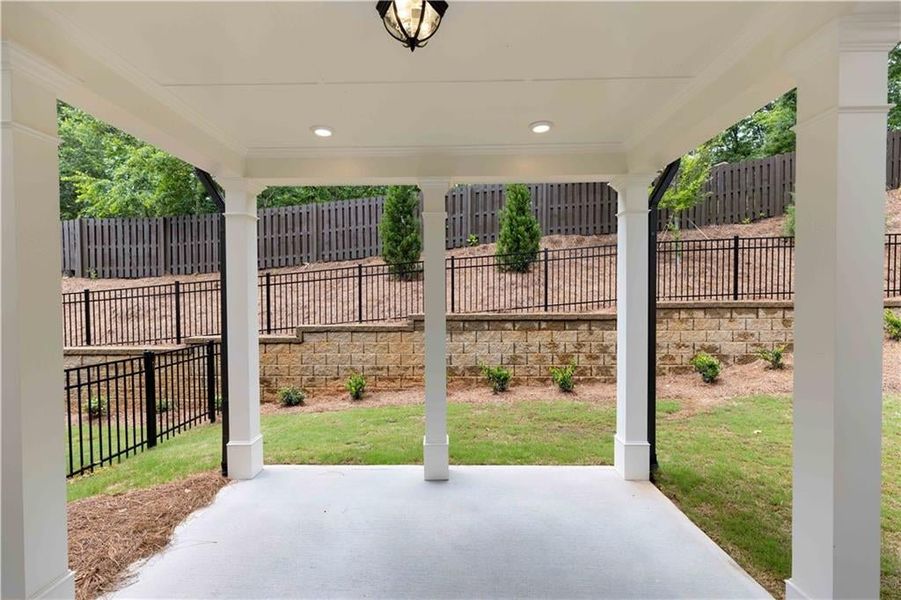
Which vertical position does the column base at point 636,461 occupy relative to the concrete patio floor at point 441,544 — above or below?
above

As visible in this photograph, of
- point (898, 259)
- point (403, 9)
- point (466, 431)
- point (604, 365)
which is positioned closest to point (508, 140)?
point (403, 9)

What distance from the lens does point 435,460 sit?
3.94m

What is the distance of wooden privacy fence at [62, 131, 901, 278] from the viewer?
395 inches

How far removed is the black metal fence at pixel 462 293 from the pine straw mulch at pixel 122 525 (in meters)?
4.01

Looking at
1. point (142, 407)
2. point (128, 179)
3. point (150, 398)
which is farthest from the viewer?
point (128, 179)

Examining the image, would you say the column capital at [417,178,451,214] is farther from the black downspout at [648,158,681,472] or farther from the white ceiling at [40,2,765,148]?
the black downspout at [648,158,681,472]

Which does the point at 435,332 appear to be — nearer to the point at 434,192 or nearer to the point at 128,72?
the point at 434,192

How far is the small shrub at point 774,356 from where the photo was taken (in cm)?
676

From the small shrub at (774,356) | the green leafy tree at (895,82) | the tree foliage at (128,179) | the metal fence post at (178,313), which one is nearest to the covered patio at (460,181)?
the small shrub at (774,356)

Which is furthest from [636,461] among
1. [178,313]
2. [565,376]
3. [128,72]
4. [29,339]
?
[178,313]

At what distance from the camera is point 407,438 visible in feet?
17.7

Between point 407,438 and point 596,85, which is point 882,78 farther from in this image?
point 407,438

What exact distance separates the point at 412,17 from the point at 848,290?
1994 mm

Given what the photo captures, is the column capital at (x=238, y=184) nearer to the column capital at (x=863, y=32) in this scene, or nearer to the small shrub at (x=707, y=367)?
the column capital at (x=863, y=32)
